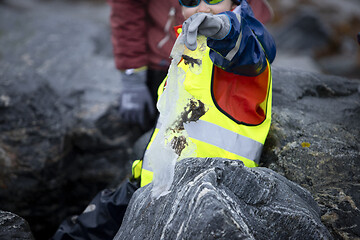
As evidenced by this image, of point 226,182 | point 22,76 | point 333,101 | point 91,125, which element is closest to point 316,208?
point 226,182

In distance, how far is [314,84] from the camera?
7.91 feet

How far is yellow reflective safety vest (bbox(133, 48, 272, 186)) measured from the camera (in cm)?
150

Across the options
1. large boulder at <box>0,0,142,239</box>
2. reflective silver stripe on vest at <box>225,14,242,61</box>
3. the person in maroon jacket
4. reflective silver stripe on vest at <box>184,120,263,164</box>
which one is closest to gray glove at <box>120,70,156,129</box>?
the person in maroon jacket

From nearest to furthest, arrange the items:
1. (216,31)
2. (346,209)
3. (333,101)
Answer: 1. (216,31)
2. (346,209)
3. (333,101)

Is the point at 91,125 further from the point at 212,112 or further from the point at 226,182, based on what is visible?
the point at 226,182

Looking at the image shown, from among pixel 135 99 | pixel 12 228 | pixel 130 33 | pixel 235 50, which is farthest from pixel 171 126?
pixel 130 33

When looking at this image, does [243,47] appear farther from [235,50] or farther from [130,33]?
[130,33]

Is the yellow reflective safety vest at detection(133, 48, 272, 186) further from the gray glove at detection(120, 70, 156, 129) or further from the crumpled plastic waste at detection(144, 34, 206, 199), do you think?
the gray glove at detection(120, 70, 156, 129)

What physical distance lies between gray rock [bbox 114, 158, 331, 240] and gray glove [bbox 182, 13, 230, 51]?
501 mm

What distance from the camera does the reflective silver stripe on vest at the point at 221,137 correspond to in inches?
58.8

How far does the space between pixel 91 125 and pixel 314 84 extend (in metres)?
1.85

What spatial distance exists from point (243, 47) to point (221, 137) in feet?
1.43

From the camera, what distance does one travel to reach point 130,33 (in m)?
2.54

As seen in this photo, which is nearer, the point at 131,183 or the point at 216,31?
the point at 216,31
